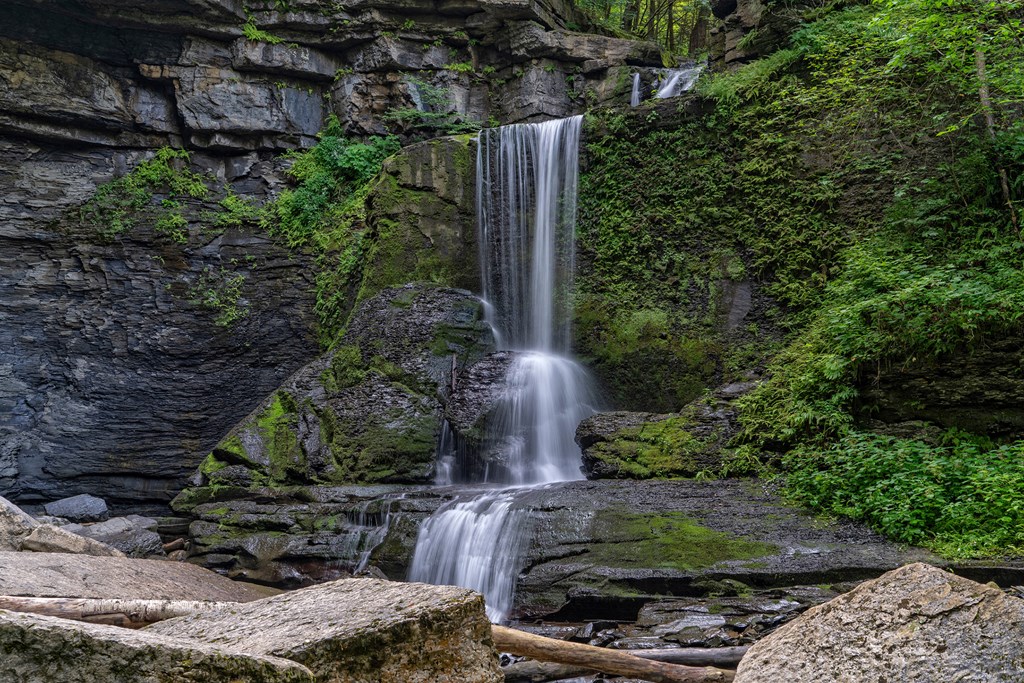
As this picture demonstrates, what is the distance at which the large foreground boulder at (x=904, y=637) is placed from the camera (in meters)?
2.92

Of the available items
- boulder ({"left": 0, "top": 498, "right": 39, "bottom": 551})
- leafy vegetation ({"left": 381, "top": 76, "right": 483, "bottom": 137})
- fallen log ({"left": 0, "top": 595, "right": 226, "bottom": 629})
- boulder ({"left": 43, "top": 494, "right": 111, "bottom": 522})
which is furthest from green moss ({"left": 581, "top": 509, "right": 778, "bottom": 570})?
leafy vegetation ({"left": 381, "top": 76, "right": 483, "bottom": 137})

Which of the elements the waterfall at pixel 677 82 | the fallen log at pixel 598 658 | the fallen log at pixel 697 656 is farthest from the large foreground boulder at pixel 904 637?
the waterfall at pixel 677 82

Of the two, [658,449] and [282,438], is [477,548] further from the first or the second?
[282,438]

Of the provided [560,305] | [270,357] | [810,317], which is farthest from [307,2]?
[810,317]

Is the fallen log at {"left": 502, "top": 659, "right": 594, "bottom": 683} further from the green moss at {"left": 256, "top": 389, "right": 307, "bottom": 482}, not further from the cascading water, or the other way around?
the green moss at {"left": 256, "top": 389, "right": 307, "bottom": 482}

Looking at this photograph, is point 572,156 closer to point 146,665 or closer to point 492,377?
point 492,377

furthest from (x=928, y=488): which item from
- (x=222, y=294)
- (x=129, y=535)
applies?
(x=222, y=294)

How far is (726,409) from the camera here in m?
9.51

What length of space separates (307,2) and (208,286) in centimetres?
646

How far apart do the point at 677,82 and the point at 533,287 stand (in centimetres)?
535

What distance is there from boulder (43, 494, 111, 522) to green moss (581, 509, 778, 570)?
10.0m

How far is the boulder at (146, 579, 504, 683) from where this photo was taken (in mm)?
2801

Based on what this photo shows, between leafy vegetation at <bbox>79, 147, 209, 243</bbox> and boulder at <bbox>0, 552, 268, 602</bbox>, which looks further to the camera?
leafy vegetation at <bbox>79, 147, 209, 243</bbox>

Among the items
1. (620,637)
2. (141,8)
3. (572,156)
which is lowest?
(620,637)
